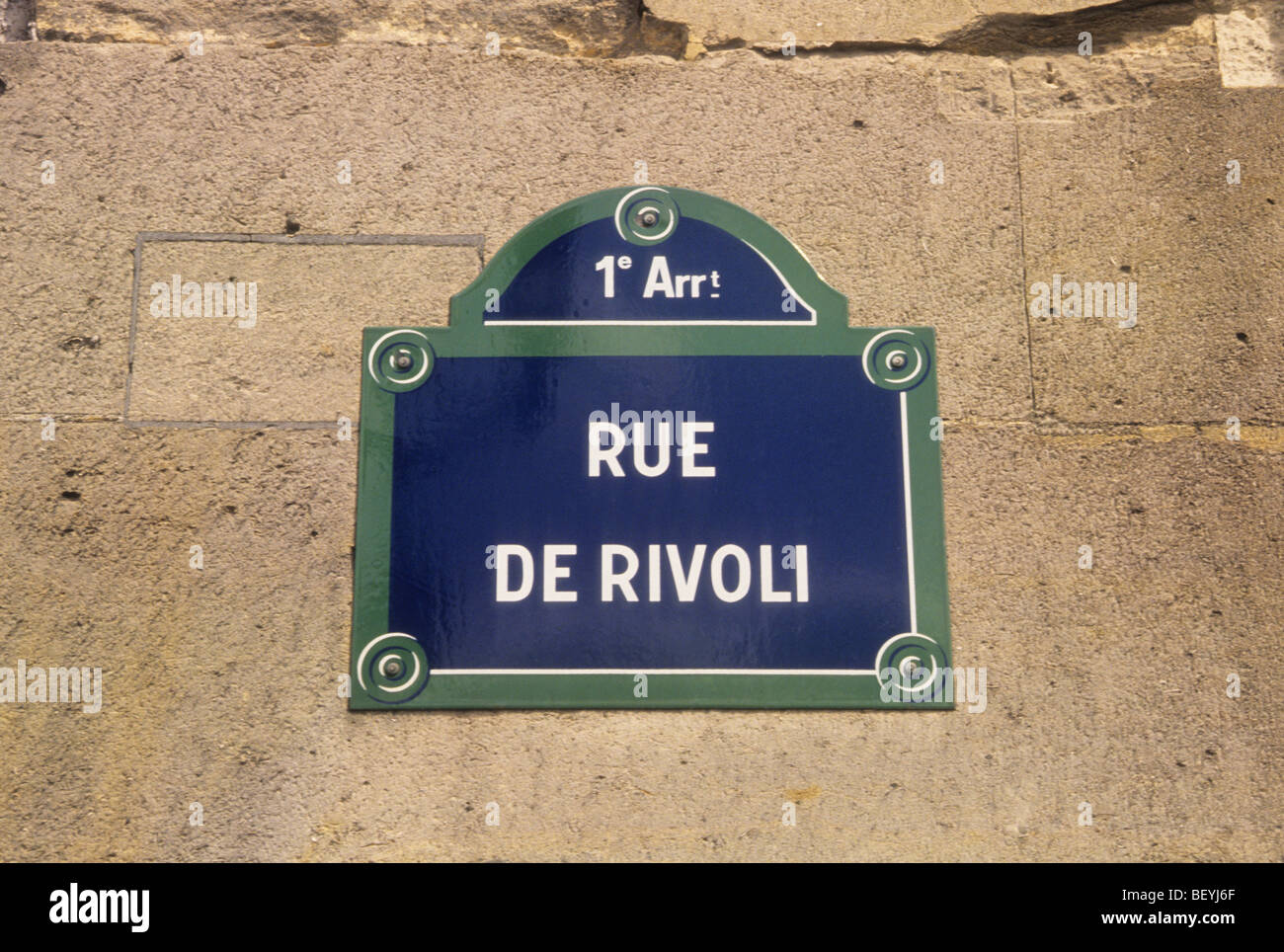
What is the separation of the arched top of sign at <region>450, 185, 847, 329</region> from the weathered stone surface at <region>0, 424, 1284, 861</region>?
18.0 inches

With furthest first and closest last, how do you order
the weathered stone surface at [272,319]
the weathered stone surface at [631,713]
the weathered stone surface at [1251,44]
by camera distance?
the weathered stone surface at [1251,44] < the weathered stone surface at [272,319] < the weathered stone surface at [631,713]

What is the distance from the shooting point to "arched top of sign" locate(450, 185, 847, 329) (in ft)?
8.25

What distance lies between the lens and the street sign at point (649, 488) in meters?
2.36

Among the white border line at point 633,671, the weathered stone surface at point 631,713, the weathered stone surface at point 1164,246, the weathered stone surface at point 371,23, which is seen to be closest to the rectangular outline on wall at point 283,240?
the weathered stone surface at point 631,713

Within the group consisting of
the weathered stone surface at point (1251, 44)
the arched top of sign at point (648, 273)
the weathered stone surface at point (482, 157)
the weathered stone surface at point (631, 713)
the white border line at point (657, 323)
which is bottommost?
the weathered stone surface at point (631, 713)

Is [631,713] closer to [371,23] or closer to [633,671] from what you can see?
[633,671]

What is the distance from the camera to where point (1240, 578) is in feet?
7.94

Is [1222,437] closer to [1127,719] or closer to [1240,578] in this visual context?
[1240,578]

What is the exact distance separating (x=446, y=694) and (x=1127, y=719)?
1.38m

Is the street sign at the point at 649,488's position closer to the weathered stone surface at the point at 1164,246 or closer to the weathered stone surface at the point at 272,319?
the weathered stone surface at the point at 272,319

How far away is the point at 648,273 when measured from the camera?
2.54 meters

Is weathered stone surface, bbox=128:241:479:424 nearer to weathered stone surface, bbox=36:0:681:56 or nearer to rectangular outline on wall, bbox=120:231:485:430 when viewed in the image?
rectangular outline on wall, bbox=120:231:485:430

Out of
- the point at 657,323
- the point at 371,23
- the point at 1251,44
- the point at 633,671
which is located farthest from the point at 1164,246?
the point at 371,23

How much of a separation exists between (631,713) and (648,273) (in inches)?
37.2
